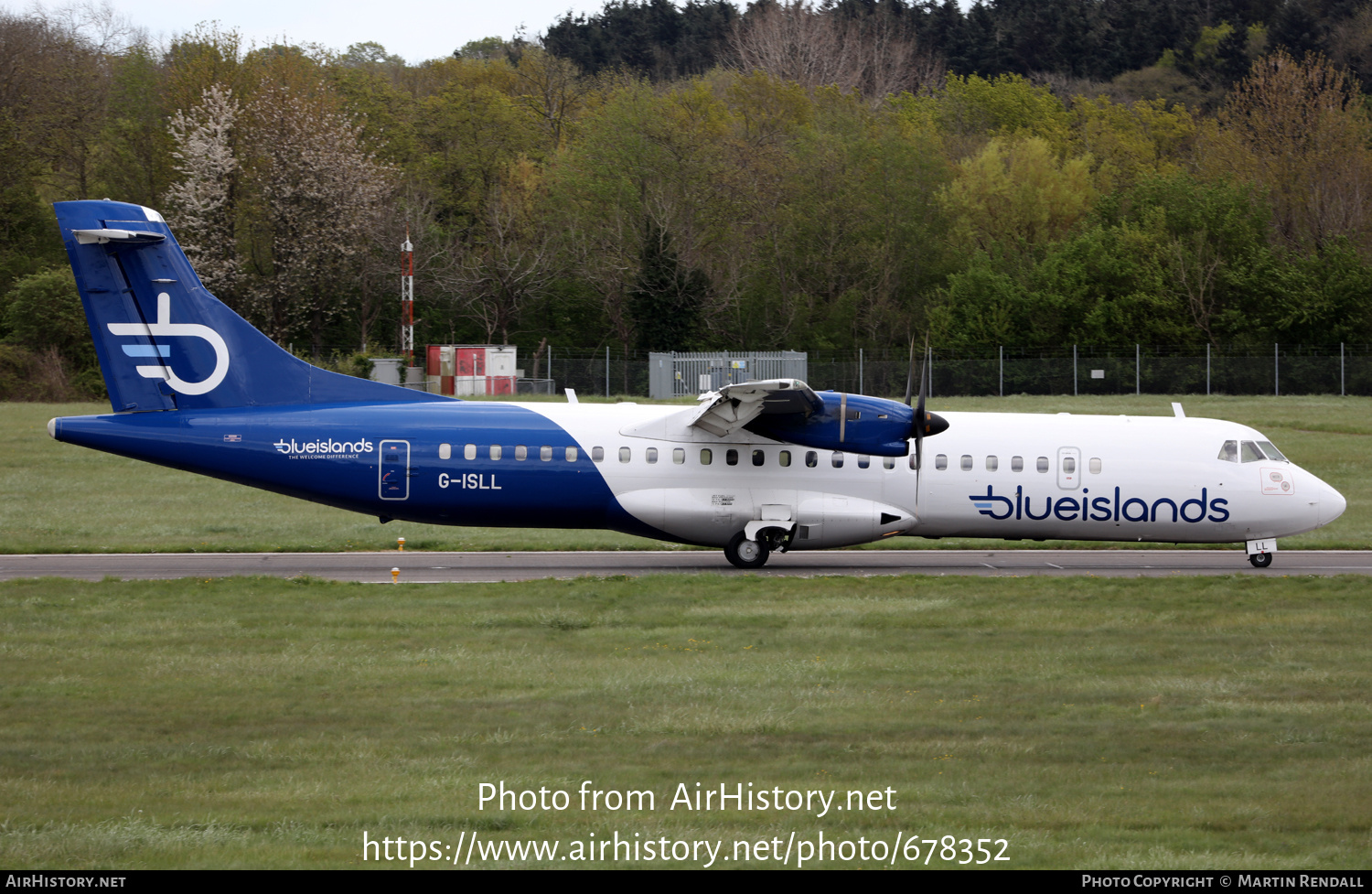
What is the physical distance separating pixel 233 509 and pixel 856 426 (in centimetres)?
1831

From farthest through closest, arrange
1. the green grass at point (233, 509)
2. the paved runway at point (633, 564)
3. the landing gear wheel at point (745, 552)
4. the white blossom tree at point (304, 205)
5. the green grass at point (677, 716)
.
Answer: the white blossom tree at point (304, 205) → the green grass at point (233, 509) → the landing gear wheel at point (745, 552) → the paved runway at point (633, 564) → the green grass at point (677, 716)

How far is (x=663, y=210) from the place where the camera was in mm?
65562

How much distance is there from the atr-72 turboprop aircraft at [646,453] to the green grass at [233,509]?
15.1 feet

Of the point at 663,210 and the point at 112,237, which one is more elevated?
the point at 663,210

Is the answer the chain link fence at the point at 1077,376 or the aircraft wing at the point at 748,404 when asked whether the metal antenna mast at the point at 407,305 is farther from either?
the aircraft wing at the point at 748,404

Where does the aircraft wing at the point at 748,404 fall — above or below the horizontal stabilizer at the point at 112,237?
below

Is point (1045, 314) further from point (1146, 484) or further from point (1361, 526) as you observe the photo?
point (1146, 484)

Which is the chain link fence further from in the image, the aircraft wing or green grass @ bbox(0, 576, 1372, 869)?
green grass @ bbox(0, 576, 1372, 869)

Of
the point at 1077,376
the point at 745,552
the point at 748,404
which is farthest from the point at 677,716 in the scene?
the point at 1077,376

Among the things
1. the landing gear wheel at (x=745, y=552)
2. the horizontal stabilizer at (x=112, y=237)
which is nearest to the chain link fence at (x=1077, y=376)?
the landing gear wheel at (x=745, y=552)

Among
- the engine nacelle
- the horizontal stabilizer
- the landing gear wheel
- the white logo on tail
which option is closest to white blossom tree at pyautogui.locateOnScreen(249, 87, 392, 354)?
the white logo on tail

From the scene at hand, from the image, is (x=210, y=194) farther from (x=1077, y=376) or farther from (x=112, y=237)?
(x=112, y=237)

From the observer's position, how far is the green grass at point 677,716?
8.40m

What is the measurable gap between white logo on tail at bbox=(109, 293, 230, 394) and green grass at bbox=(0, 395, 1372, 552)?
5.17 meters
